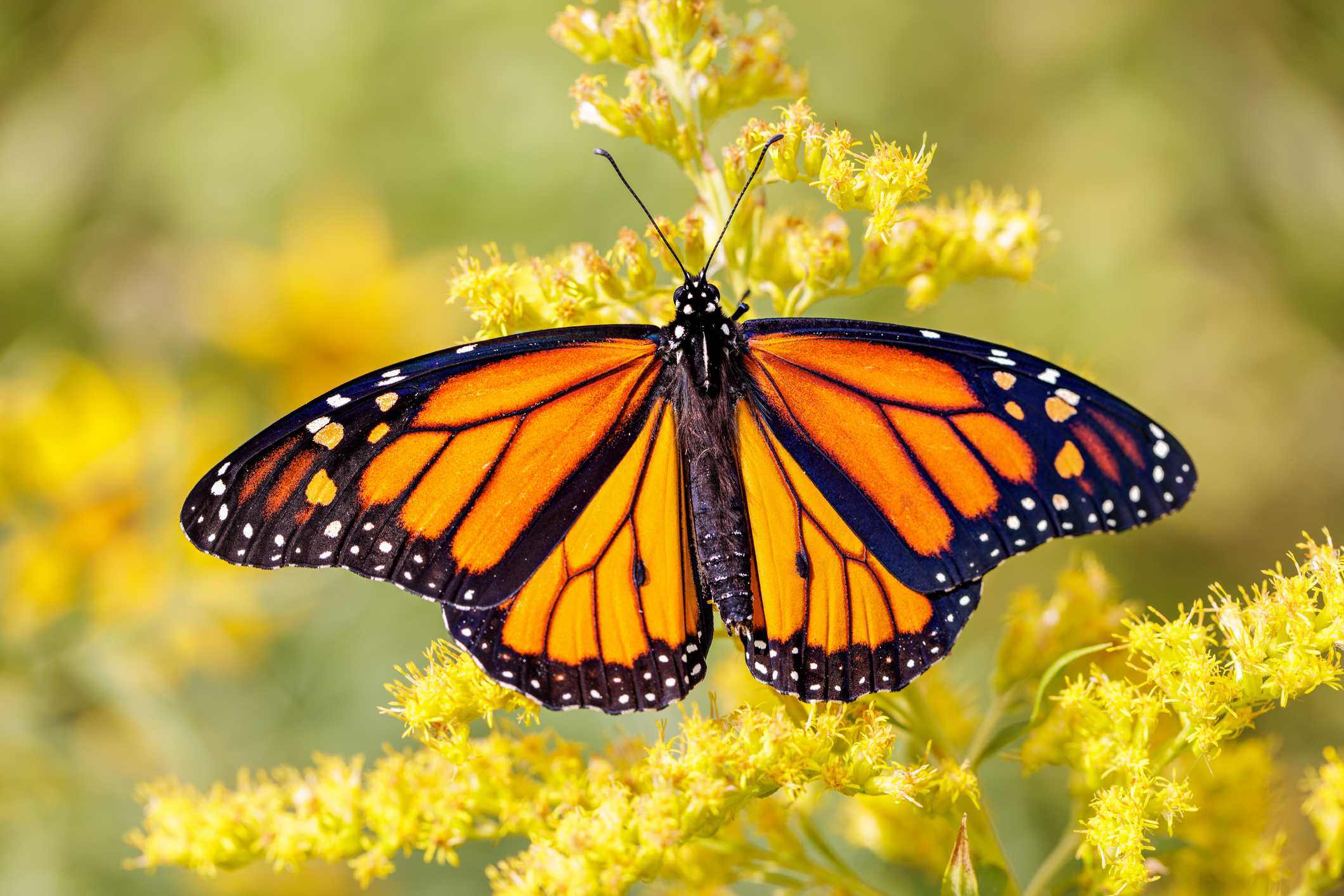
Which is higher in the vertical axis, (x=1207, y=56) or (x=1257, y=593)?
(x=1207, y=56)

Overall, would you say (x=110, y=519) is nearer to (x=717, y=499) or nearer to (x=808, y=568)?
(x=717, y=499)

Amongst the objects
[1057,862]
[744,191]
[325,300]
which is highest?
[325,300]

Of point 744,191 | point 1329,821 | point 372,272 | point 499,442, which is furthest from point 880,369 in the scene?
point 372,272

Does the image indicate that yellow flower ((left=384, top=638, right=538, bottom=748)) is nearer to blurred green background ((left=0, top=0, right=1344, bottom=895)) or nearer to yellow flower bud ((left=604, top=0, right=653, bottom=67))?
yellow flower bud ((left=604, top=0, right=653, bottom=67))

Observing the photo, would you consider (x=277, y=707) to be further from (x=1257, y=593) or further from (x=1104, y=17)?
(x=1104, y=17)

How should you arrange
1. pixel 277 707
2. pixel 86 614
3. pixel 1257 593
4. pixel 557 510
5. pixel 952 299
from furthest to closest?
pixel 952 299 → pixel 277 707 → pixel 86 614 → pixel 557 510 → pixel 1257 593

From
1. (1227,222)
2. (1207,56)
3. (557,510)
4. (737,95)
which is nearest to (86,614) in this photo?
(557,510)
